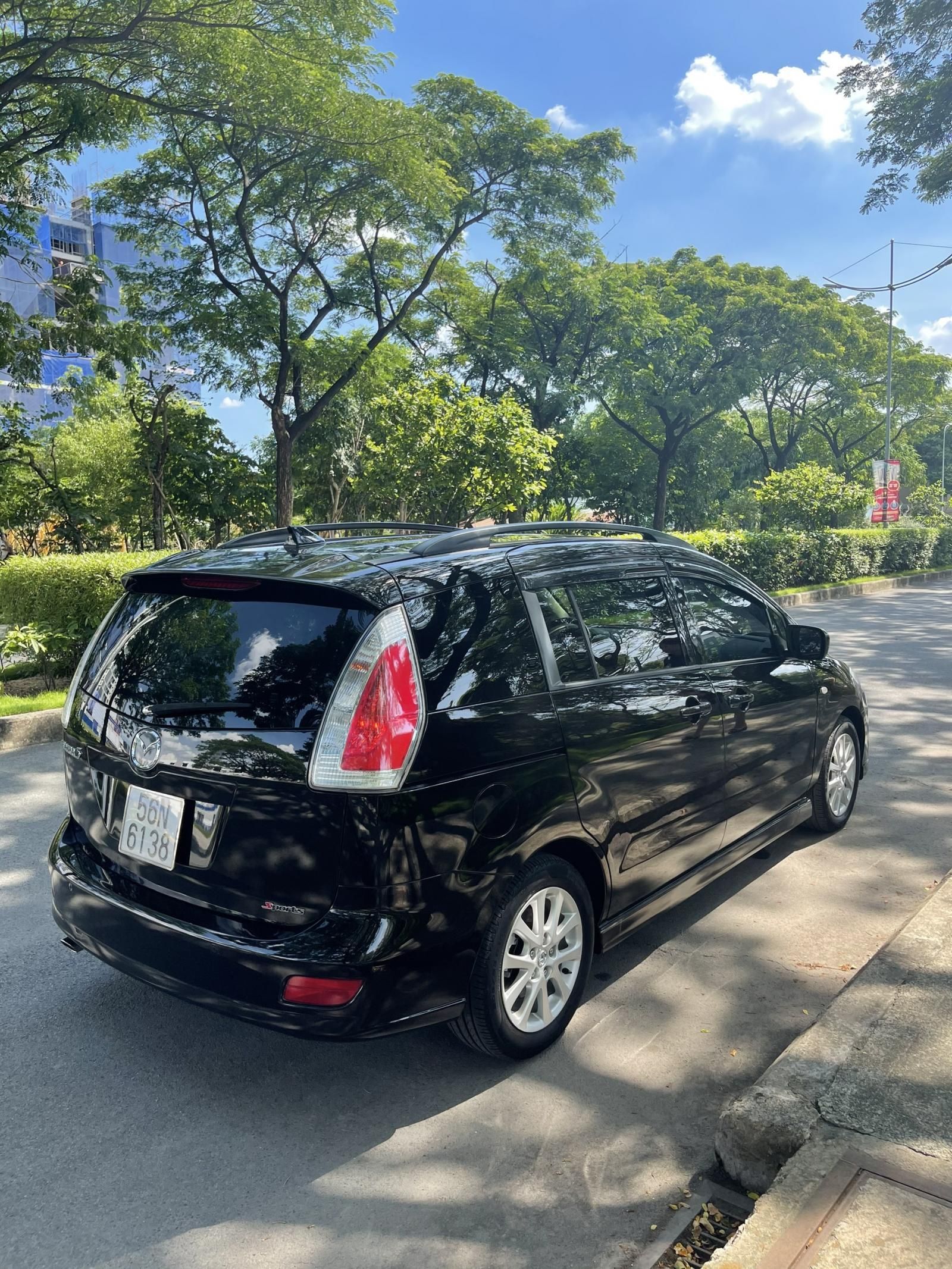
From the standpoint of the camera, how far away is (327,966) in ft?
8.56

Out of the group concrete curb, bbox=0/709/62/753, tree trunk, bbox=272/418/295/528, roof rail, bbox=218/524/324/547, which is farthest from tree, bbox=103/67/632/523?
roof rail, bbox=218/524/324/547

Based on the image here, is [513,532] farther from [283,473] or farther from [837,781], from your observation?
[283,473]

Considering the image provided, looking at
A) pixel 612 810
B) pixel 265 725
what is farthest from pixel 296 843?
pixel 612 810

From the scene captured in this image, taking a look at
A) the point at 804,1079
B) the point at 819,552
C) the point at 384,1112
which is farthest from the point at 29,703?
the point at 819,552

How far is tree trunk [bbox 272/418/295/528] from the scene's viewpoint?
1730cm

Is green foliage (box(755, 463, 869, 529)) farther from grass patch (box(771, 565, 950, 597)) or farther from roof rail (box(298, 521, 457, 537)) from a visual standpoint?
roof rail (box(298, 521, 457, 537))

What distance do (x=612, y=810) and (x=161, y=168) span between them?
1581 cm

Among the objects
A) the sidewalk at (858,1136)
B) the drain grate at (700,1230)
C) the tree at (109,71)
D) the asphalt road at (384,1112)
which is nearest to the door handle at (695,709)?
the asphalt road at (384,1112)

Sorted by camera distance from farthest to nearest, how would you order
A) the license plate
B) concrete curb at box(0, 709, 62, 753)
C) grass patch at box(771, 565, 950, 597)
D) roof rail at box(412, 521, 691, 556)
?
grass patch at box(771, 565, 950, 597)
concrete curb at box(0, 709, 62, 753)
roof rail at box(412, 521, 691, 556)
the license plate

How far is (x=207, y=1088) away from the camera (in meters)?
3.01

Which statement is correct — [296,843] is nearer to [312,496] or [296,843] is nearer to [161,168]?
[161,168]

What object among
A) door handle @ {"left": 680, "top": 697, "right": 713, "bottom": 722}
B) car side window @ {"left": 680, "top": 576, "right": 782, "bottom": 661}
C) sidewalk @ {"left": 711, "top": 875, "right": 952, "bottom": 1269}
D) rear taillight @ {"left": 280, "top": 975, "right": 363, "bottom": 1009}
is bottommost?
sidewalk @ {"left": 711, "top": 875, "right": 952, "bottom": 1269}

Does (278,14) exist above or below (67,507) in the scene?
above

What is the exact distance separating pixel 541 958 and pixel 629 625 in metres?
1.24
